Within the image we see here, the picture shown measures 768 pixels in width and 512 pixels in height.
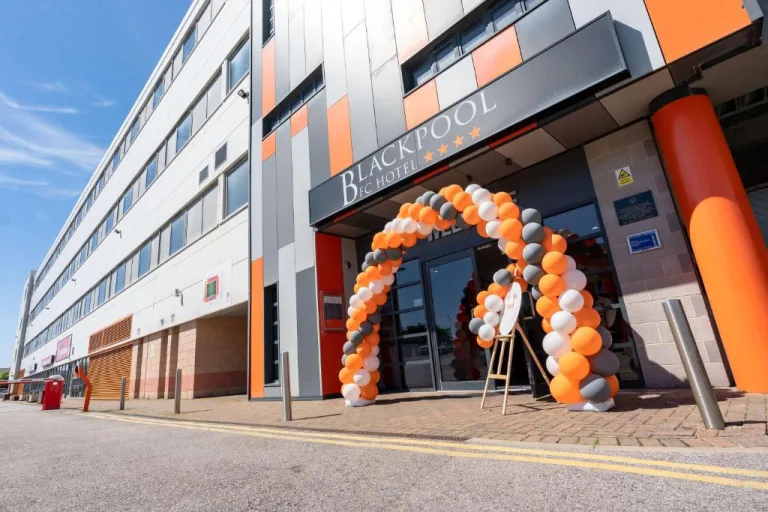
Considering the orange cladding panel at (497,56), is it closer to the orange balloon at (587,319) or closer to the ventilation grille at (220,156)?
the orange balloon at (587,319)

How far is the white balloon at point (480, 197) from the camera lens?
5508 millimetres

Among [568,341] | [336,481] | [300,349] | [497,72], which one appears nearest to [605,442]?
[568,341]

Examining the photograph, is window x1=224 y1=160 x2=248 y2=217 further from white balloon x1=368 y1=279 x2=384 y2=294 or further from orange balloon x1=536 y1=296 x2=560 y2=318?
orange balloon x1=536 y1=296 x2=560 y2=318

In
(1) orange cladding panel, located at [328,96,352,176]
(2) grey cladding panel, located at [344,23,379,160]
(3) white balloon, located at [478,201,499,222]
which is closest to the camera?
(3) white balloon, located at [478,201,499,222]

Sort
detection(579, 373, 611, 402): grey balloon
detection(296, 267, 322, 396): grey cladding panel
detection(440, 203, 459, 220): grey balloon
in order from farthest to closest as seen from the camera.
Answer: detection(296, 267, 322, 396): grey cladding panel → detection(440, 203, 459, 220): grey balloon → detection(579, 373, 611, 402): grey balloon

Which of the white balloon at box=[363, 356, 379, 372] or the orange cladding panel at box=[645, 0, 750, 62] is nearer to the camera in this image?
the orange cladding panel at box=[645, 0, 750, 62]

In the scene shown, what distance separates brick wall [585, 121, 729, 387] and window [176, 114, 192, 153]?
60.9 ft

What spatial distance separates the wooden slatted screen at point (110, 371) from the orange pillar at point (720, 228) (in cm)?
2400

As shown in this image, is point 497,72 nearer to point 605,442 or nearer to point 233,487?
point 605,442

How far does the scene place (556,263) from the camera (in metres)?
4.62

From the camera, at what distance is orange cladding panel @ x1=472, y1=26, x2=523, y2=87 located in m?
6.47

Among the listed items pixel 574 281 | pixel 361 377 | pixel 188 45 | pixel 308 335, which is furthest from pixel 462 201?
pixel 188 45

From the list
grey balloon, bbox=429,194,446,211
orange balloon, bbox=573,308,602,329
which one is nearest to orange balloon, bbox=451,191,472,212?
grey balloon, bbox=429,194,446,211

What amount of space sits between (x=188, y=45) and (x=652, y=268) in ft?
77.6
